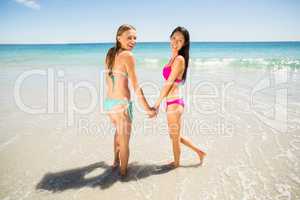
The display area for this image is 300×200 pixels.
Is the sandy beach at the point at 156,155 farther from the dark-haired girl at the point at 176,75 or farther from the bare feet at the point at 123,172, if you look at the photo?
the dark-haired girl at the point at 176,75

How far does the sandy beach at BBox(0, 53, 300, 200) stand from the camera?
11.4 feet

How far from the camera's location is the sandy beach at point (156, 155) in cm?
348

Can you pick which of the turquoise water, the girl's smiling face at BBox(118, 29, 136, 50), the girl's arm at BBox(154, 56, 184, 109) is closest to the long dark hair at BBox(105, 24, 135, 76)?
the girl's smiling face at BBox(118, 29, 136, 50)

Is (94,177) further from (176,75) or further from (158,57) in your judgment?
(158,57)

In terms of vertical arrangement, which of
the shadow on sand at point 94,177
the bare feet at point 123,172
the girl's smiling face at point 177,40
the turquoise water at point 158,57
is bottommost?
the shadow on sand at point 94,177

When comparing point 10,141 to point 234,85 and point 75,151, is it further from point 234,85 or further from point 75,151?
point 234,85

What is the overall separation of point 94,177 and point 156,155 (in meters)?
1.26

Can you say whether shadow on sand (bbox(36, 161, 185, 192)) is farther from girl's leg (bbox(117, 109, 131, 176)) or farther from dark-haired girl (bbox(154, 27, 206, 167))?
dark-haired girl (bbox(154, 27, 206, 167))

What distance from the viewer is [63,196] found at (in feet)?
10.9

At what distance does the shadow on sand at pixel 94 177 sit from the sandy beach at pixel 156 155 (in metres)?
0.01

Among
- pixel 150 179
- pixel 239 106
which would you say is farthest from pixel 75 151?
pixel 239 106

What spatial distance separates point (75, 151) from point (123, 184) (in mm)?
1498

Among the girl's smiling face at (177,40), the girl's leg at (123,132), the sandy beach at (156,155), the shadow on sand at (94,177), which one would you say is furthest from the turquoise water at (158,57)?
the girl's leg at (123,132)

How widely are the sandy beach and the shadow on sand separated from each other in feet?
0.05
